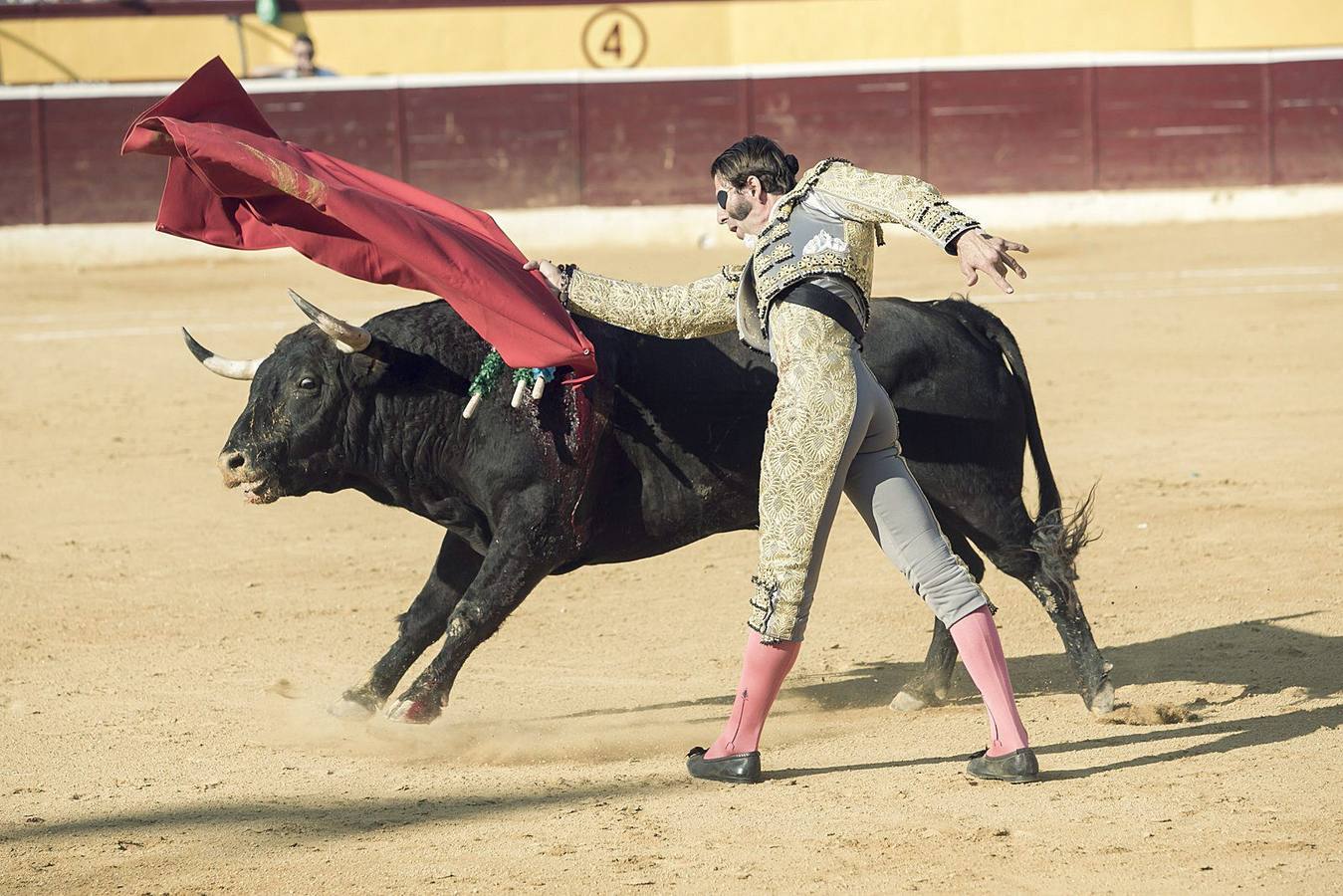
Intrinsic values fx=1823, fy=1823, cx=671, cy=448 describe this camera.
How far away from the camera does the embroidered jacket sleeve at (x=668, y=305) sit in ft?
12.3

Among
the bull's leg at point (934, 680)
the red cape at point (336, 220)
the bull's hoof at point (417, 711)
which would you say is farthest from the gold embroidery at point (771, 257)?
the bull's hoof at point (417, 711)

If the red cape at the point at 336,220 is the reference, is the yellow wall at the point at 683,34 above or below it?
above

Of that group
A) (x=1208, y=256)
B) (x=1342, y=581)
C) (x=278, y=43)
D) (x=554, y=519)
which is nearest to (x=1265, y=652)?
(x=1342, y=581)

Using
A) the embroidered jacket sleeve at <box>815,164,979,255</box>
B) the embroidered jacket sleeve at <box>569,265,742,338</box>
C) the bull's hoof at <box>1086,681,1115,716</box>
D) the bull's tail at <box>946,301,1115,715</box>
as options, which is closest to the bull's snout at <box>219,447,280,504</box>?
the embroidered jacket sleeve at <box>569,265,742,338</box>

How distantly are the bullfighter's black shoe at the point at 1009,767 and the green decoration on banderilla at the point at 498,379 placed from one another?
4.09 ft

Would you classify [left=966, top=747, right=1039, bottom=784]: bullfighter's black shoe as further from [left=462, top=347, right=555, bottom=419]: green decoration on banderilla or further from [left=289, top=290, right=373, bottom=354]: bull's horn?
[left=289, top=290, right=373, bottom=354]: bull's horn

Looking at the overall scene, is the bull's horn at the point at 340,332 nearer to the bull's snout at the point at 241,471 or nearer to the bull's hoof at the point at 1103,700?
the bull's snout at the point at 241,471

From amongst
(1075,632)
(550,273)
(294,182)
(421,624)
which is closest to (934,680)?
(1075,632)

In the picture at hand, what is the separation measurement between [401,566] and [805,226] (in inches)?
118

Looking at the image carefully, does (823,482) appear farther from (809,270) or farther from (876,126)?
(876,126)

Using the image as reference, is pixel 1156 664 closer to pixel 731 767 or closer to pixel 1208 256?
pixel 731 767

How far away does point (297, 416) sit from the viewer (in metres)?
4.23

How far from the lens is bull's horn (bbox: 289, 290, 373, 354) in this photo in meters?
4.08

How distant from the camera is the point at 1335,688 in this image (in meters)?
4.38
